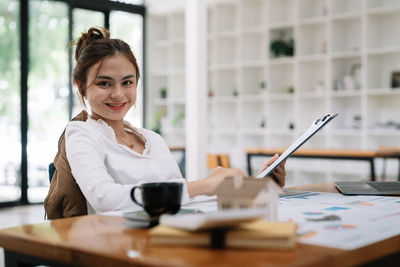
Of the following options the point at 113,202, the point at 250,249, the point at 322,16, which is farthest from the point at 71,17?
Answer: the point at 250,249

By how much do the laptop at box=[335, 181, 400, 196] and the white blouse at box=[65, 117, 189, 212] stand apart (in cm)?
→ 59

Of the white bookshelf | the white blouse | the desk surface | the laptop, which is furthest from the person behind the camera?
the white bookshelf

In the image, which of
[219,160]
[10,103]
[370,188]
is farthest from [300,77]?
[370,188]

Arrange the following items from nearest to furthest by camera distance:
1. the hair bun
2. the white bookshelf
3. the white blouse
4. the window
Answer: the white blouse
the hair bun
the white bookshelf
the window

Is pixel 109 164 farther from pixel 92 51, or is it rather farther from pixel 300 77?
pixel 300 77

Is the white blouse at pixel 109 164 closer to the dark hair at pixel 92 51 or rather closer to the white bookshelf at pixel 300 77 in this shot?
the dark hair at pixel 92 51

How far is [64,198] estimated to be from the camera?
1.59m

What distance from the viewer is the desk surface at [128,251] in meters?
0.77

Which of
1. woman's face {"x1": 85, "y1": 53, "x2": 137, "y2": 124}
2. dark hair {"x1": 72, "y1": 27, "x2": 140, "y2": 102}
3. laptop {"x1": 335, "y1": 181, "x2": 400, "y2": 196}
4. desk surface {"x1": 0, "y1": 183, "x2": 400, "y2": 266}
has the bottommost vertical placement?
laptop {"x1": 335, "y1": 181, "x2": 400, "y2": 196}

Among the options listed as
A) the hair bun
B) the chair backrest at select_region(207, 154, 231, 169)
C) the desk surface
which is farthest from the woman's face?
the chair backrest at select_region(207, 154, 231, 169)

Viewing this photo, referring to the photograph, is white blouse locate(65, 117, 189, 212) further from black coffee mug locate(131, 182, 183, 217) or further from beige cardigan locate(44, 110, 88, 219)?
black coffee mug locate(131, 182, 183, 217)

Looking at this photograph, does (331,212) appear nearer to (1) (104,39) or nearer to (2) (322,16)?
(1) (104,39)

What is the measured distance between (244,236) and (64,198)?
35.5 inches

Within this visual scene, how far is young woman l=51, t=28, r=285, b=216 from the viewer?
5.03 ft
